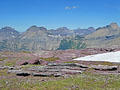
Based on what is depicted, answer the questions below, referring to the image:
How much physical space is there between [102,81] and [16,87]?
45.5 feet

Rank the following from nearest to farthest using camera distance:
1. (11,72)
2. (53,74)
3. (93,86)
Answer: (93,86) → (53,74) → (11,72)

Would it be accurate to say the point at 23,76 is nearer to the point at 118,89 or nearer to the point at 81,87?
the point at 81,87

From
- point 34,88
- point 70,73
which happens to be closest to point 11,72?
point 70,73

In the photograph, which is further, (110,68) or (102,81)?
(110,68)

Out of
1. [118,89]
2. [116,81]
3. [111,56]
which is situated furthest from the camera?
[111,56]

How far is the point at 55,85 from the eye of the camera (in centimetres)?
2584

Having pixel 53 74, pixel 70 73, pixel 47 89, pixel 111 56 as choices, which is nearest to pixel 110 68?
pixel 70 73

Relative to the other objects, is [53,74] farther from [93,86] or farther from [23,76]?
[93,86]

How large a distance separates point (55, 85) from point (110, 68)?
743 inches

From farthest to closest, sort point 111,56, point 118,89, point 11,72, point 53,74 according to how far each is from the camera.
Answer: point 111,56 → point 11,72 → point 53,74 → point 118,89

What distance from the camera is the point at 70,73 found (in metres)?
35.6

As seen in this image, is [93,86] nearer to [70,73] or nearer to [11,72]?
[70,73]

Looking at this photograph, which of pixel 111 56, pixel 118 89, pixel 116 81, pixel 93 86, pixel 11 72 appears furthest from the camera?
pixel 111 56

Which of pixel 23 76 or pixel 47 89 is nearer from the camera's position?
pixel 47 89
